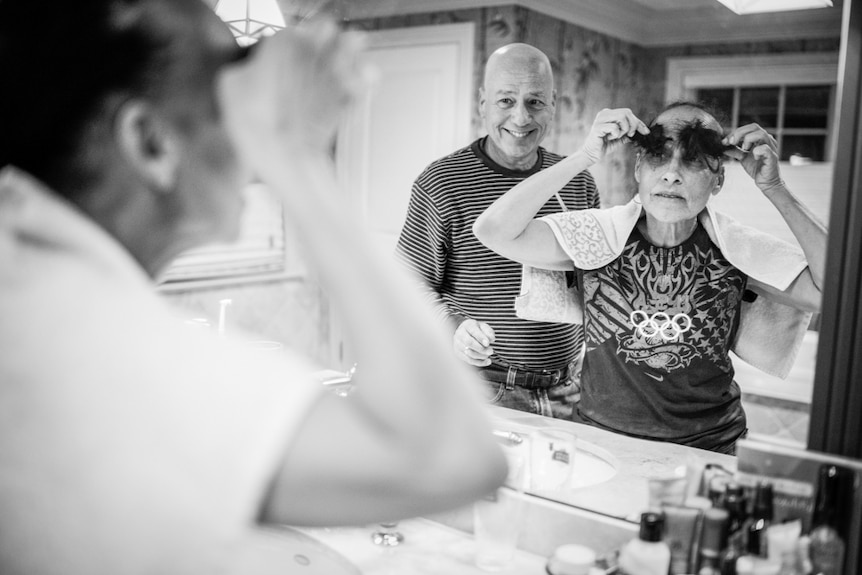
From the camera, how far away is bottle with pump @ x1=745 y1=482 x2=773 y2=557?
2.50 ft

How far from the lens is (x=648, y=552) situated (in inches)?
32.1

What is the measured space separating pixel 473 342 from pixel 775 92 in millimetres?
550

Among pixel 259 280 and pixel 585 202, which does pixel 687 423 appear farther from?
pixel 259 280

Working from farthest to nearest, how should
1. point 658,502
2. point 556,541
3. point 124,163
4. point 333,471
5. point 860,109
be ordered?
point 556,541, point 658,502, point 860,109, point 124,163, point 333,471

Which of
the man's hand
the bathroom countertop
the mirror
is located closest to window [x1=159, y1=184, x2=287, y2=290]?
the mirror

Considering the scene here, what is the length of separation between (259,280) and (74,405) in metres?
0.81

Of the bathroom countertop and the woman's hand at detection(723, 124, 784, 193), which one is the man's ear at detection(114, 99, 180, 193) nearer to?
the bathroom countertop

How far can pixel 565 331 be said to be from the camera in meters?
1.14

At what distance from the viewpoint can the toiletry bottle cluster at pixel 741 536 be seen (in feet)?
2.42

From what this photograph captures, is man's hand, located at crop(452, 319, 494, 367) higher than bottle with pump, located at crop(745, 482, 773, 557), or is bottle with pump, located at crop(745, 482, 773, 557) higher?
man's hand, located at crop(452, 319, 494, 367)

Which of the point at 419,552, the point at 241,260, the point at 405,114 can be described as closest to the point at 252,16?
the point at 405,114

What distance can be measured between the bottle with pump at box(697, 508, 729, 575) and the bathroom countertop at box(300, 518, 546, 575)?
0.74ft

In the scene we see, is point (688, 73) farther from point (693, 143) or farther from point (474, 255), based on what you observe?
point (474, 255)

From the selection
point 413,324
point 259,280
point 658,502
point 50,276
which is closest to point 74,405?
point 50,276
